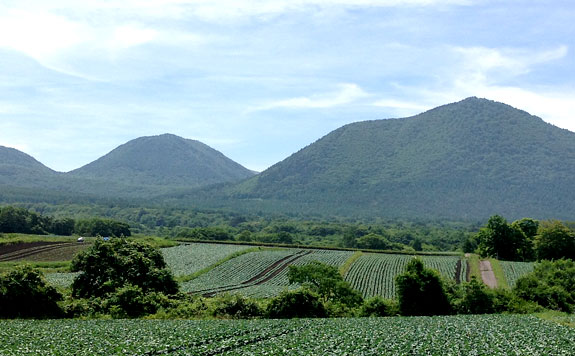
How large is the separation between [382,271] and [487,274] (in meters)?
13.9

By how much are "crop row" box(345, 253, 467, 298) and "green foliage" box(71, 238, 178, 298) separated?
23197mm

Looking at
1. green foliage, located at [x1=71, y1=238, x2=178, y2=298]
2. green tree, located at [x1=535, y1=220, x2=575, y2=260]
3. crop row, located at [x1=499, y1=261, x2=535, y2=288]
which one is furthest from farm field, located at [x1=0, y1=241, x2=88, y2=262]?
green tree, located at [x1=535, y1=220, x2=575, y2=260]

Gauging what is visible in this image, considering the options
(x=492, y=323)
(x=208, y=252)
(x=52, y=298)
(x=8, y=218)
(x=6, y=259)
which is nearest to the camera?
(x=492, y=323)

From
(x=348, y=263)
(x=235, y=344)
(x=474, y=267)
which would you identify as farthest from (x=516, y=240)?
(x=235, y=344)

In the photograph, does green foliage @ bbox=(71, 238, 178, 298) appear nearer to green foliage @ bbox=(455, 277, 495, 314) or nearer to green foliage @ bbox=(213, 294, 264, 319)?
green foliage @ bbox=(213, 294, 264, 319)

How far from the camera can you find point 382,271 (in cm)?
7119

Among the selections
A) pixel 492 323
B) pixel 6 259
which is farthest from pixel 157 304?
pixel 6 259

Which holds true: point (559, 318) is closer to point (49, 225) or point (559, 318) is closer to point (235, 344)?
point (235, 344)

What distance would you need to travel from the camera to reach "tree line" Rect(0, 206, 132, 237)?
4338 inches

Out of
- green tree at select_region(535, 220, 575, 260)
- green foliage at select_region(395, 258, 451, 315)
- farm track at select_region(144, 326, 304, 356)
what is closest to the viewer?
farm track at select_region(144, 326, 304, 356)

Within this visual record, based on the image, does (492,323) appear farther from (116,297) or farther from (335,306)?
(116,297)

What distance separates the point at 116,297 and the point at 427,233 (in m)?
168

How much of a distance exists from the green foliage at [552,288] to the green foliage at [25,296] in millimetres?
39389

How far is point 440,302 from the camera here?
145 ft
